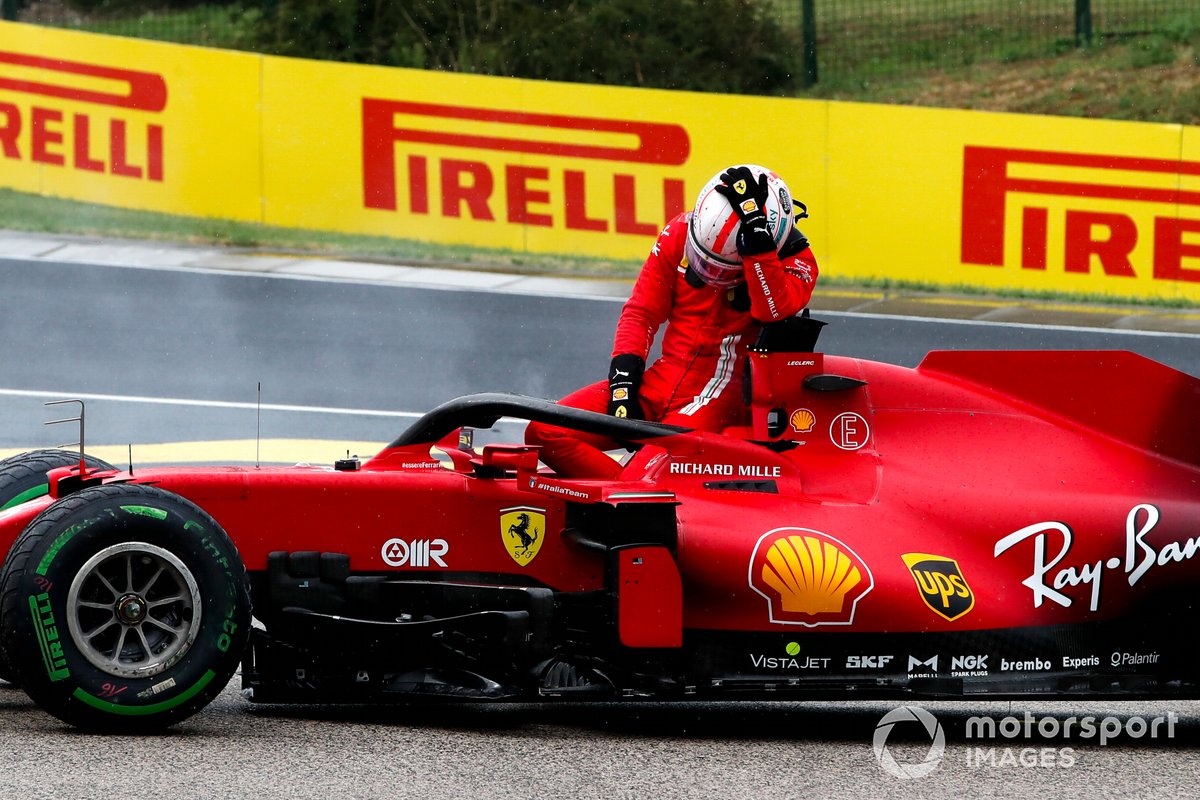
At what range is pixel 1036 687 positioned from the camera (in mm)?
6453

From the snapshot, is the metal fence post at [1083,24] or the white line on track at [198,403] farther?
the metal fence post at [1083,24]

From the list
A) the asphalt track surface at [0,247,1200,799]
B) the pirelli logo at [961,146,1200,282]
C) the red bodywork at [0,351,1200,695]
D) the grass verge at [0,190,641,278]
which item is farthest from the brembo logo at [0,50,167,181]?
the red bodywork at [0,351,1200,695]

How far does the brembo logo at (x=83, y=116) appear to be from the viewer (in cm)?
1825

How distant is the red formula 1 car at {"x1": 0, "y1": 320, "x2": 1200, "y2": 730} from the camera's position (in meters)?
6.29

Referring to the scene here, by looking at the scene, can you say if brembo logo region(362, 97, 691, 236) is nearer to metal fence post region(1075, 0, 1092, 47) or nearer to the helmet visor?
metal fence post region(1075, 0, 1092, 47)

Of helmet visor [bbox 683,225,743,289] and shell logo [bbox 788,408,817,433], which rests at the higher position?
helmet visor [bbox 683,225,743,289]

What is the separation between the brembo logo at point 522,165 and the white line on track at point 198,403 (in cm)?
537

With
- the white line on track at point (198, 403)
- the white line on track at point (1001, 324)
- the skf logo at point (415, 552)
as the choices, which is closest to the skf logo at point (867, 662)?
the skf logo at point (415, 552)

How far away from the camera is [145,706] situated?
591 cm

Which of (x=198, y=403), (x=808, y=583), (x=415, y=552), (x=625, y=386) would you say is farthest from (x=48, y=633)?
(x=198, y=403)

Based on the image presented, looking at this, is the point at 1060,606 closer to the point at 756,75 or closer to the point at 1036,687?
the point at 1036,687

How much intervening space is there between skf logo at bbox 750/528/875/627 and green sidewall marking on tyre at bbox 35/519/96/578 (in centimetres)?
214

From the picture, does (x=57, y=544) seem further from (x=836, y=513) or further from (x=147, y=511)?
(x=836, y=513)

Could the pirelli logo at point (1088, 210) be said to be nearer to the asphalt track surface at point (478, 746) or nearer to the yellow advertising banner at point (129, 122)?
the asphalt track surface at point (478, 746)
